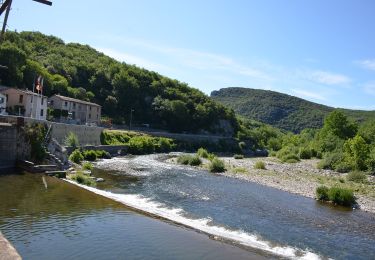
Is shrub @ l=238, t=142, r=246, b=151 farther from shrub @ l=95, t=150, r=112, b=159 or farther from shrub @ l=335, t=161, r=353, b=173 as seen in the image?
shrub @ l=95, t=150, r=112, b=159

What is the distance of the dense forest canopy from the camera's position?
13475 centimetres

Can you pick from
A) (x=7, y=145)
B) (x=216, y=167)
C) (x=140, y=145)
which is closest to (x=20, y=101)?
(x=7, y=145)

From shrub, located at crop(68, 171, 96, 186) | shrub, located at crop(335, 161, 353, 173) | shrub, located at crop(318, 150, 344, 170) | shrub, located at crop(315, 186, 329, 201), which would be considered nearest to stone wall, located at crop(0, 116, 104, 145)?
shrub, located at crop(68, 171, 96, 186)

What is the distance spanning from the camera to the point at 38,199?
29.4 m

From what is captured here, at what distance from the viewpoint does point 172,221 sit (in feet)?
90.1

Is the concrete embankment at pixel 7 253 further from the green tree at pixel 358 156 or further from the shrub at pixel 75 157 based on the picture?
the green tree at pixel 358 156

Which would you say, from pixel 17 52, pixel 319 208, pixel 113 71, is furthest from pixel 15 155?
pixel 113 71

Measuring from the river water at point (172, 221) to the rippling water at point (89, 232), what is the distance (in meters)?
0.05

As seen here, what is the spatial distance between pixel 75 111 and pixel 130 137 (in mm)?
14164

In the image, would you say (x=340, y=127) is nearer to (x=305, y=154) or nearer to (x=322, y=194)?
(x=305, y=154)

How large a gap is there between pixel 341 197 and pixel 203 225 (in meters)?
19.8

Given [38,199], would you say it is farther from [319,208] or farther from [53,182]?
[319,208]

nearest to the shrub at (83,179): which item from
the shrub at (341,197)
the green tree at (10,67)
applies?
the shrub at (341,197)

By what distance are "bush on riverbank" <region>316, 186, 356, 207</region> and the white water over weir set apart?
18280 mm
